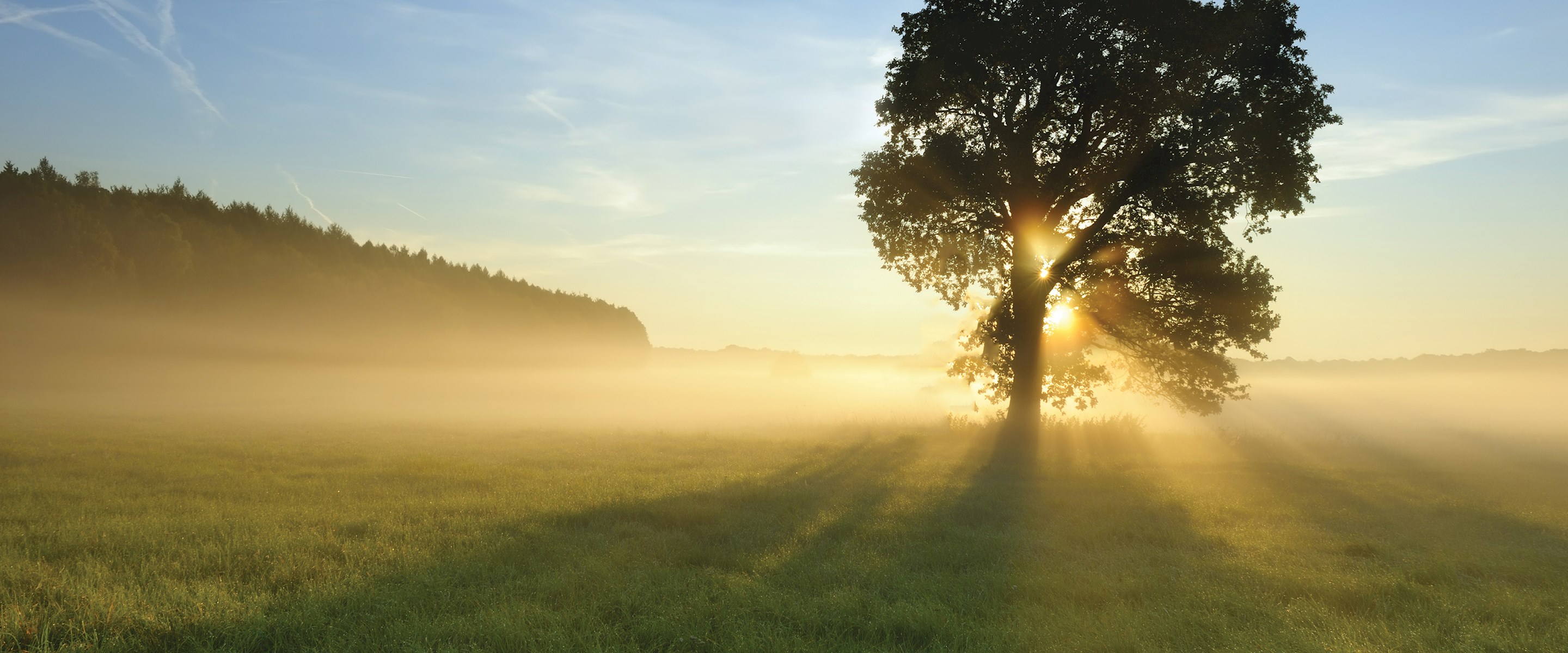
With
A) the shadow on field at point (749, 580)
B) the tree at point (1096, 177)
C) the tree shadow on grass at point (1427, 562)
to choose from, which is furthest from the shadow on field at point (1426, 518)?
the tree at point (1096, 177)

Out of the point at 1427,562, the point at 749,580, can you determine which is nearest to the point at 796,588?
the point at 749,580

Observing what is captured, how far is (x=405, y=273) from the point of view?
79.9 m

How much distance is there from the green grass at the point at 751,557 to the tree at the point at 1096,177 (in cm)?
632

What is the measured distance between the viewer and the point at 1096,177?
2184cm

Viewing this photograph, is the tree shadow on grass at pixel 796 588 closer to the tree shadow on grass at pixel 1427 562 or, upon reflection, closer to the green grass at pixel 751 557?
the green grass at pixel 751 557

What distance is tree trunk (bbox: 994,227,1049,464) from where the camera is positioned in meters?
22.7

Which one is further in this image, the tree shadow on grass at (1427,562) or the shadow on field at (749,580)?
the tree shadow on grass at (1427,562)

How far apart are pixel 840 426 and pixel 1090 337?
9169 mm

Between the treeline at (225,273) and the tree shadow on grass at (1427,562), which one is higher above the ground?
the treeline at (225,273)

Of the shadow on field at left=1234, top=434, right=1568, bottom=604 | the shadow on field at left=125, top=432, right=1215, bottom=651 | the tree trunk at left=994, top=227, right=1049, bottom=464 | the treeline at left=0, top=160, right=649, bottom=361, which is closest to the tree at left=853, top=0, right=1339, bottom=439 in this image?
the tree trunk at left=994, top=227, right=1049, bottom=464

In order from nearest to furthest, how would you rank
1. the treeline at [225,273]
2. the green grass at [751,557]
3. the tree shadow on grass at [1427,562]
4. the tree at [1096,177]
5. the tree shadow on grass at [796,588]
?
the tree shadow on grass at [796,588]
the green grass at [751,557]
the tree shadow on grass at [1427,562]
the tree at [1096,177]
the treeline at [225,273]

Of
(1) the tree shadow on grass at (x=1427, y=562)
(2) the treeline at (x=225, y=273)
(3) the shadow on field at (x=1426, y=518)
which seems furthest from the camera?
(2) the treeline at (x=225, y=273)

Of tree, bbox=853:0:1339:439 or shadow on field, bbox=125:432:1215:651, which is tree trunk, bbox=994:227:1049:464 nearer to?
tree, bbox=853:0:1339:439

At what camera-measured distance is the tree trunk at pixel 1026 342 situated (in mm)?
22734
